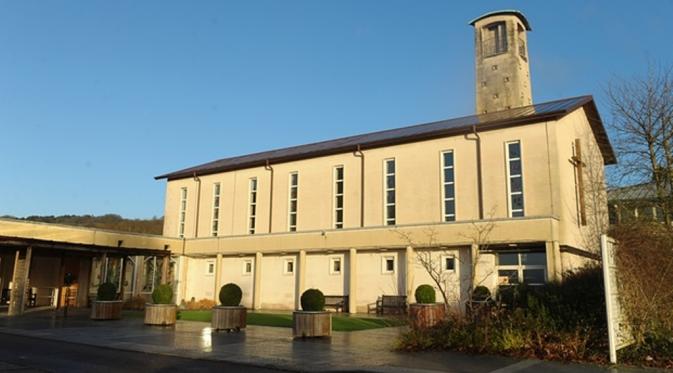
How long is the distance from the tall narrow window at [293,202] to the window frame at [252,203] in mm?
2714

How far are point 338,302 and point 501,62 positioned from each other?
29.8 m

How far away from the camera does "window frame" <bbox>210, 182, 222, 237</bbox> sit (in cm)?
3550

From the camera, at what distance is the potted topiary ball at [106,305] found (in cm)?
2139

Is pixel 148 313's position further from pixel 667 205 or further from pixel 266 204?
pixel 667 205

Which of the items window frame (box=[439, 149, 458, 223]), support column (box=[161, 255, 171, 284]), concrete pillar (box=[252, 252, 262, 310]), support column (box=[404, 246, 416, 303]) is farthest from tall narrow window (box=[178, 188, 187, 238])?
window frame (box=[439, 149, 458, 223])

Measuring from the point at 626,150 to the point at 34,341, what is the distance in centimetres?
2398

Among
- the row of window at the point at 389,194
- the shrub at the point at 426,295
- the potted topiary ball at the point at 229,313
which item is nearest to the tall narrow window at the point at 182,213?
the row of window at the point at 389,194

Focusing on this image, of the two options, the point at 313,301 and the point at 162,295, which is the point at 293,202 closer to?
the point at 162,295

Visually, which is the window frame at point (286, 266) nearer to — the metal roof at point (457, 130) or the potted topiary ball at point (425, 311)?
the metal roof at point (457, 130)

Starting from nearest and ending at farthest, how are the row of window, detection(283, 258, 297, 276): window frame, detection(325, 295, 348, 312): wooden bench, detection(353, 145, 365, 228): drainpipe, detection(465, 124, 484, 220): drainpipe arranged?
the row of window < detection(465, 124, 484, 220): drainpipe < detection(325, 295, 348, 312): wooden bench < detection(353, 145, 365, 228): drainpipe < detection(283, 258, 297, 276): window frame

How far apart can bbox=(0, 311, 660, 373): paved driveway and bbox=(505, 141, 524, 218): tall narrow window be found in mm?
10052

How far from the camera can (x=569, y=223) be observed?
24.1m

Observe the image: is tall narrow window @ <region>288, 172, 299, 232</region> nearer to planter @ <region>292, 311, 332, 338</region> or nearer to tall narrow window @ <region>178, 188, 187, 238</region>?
tall narrow window @ <region>178, 188, 187, 238</region>

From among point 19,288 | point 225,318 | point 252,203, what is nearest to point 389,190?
point 252,203
